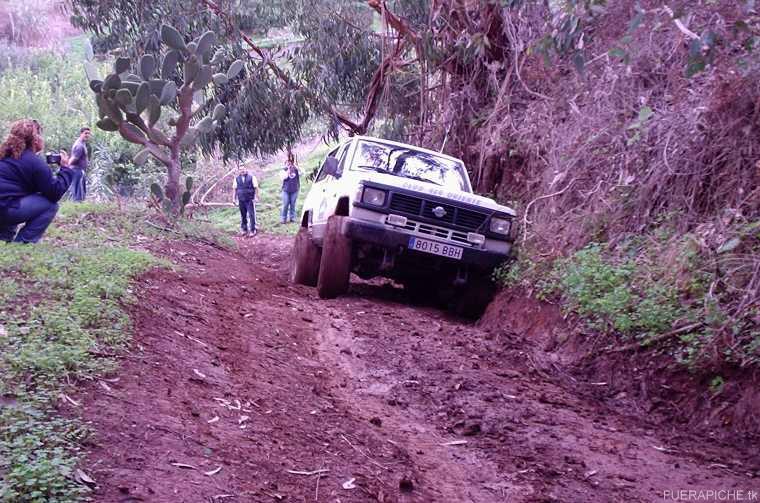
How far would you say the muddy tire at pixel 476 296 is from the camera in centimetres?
864

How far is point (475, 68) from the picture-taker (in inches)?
490

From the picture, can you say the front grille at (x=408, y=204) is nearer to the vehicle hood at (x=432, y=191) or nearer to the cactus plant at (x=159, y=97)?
the vehicle hood at (x=432, y=191)

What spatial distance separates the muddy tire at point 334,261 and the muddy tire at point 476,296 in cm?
135

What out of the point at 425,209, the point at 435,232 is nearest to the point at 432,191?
the point at 425,209

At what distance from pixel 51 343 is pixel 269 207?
21.2 meters

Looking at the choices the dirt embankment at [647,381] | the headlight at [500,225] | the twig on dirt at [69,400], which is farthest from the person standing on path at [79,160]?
the twig on dirt at [69,400]

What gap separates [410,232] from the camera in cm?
794

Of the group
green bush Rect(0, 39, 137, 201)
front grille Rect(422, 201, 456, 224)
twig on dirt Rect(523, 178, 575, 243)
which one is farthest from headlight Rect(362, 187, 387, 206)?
green bush Rect(0, 39, 137, 201)

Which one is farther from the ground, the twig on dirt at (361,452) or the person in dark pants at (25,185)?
the person in dark pants at (25,185)

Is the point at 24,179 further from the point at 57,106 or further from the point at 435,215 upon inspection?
the point at 57,106

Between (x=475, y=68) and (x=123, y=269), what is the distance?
744 centimetres

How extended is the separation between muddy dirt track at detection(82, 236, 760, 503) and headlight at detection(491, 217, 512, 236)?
4.82ft

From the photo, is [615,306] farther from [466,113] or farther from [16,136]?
[466,113]

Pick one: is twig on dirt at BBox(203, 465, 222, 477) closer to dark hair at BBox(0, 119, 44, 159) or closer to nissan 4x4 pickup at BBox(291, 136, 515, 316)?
nissan 4x4 pickup at BBox(291, 136, 515, 316)
